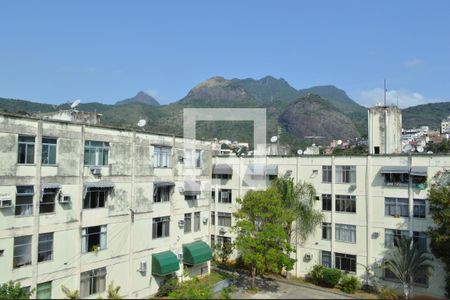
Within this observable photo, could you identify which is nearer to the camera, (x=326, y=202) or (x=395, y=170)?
(x=395, y=170)

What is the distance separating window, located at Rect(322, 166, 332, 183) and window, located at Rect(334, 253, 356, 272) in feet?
19.1

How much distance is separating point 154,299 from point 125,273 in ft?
7.77

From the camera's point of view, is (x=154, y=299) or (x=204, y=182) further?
(x=204, y=182)

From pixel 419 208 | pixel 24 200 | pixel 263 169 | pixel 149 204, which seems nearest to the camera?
pixel 24 200

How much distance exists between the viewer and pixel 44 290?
17766 millimetres

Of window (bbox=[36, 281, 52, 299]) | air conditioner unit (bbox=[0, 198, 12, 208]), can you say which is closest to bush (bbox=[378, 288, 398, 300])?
window (bbox=[36, 281, 52, 299])

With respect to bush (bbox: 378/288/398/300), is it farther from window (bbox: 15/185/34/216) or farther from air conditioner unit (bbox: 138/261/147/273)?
window (bbox: 15/185/34/216)

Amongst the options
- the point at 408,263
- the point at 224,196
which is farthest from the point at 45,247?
the point at 408,263

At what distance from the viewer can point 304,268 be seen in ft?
96.7

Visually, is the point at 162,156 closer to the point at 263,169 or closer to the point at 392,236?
the point at 263,169

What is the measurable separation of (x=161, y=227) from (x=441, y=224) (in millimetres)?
17861

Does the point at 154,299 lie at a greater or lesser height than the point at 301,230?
lesser

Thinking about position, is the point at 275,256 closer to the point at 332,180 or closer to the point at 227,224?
the point at 332,180

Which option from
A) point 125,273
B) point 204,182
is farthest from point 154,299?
point 204,182
